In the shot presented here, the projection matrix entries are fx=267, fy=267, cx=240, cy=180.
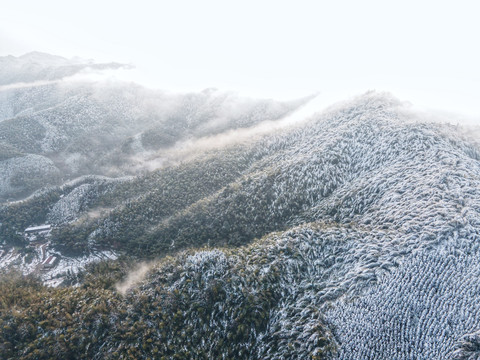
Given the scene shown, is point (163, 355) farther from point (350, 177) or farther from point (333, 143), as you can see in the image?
point (333, 143)

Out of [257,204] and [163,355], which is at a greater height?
[257,204]

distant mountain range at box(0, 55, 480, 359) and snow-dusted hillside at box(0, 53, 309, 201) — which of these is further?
snow-dusted hillside at box(0, 53, 309, 201)

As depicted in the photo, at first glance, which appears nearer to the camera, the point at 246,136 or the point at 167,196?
the point at 167,196

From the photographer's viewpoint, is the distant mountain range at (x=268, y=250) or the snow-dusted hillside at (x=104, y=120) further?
the snow-dusted hillside at (x=104, y=120)

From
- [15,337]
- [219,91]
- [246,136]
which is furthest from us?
[219,91]

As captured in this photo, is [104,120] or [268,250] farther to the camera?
[104,120]

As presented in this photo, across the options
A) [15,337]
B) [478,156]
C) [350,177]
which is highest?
[478,156]

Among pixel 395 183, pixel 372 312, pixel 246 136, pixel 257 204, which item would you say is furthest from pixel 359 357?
pixel 246 136

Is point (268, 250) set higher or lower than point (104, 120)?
lower
